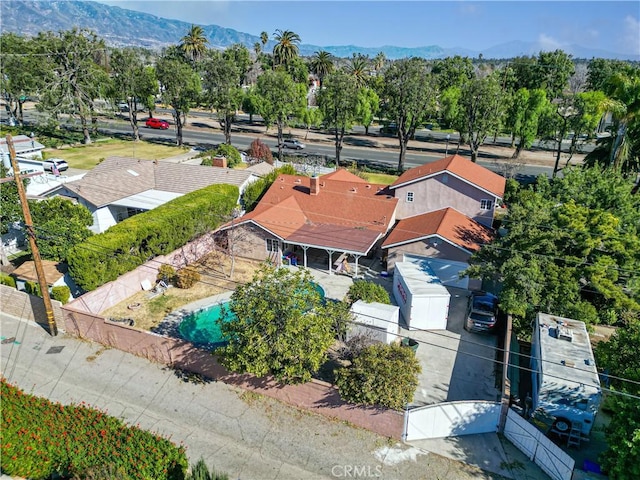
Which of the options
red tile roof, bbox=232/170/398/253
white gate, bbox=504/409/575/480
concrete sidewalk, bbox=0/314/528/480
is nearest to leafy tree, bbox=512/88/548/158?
red tile roof, bbox=232/170/398/253

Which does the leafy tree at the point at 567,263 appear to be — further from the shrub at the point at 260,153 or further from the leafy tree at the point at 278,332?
the shrub at the point at 260,153

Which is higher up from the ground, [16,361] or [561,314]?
[561,314]

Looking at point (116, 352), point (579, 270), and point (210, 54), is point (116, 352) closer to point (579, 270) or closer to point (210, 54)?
point (579, 270)

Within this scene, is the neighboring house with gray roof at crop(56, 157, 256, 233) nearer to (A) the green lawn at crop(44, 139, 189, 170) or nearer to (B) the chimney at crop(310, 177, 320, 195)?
(B) the chimney at crop(310, 177, 320, 195)

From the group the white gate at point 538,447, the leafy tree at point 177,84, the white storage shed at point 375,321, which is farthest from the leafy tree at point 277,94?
the white gate at point 538,447

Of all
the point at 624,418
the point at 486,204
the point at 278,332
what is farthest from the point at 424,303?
the point at 486,204

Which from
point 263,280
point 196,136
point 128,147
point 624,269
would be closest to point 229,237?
point 263,280
